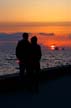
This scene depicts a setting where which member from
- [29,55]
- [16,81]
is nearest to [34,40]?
[29,55]

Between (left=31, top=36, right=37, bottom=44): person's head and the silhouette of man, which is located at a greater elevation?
(left=31, top=36, right=37, bottom=44): person's head

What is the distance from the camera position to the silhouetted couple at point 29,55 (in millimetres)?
13719

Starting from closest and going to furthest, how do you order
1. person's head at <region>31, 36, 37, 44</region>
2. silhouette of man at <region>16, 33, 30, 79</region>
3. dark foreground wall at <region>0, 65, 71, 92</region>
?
dark foreground wall at <region>0, 65, 71, 92</region>, person's head at <region>31, 36, 37, 44</region>, silhouette of man at <region>16, 33, 30, 79</region>

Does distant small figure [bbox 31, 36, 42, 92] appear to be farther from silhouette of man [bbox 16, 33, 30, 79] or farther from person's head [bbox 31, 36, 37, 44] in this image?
silhouette of man [bbox 16, 33, 30, 79]

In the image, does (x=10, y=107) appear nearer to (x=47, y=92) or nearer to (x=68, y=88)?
(x=47, y=92)

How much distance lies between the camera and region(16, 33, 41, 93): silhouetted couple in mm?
13719

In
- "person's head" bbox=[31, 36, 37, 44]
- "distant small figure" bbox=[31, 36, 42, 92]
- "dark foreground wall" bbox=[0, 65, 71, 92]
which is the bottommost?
"dark foreground wall" bbox=[0, 65, 71, 92]

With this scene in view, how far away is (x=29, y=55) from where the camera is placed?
45.3 ft

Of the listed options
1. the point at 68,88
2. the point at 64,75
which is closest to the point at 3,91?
the point at 68,88

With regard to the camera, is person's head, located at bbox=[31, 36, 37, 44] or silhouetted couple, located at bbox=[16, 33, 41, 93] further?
silhouetted couple, located at bbox=[16, 33, 41, 93]

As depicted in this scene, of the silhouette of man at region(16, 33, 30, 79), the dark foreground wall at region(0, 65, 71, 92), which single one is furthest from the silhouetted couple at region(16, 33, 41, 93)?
the dark foreground wall at region(0, 65, 71, 92)

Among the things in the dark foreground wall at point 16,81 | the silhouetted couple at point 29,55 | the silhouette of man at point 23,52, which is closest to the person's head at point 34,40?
the silhouetted couple at point 29,55

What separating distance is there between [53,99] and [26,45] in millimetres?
1668

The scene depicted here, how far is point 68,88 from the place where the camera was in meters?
14.9
